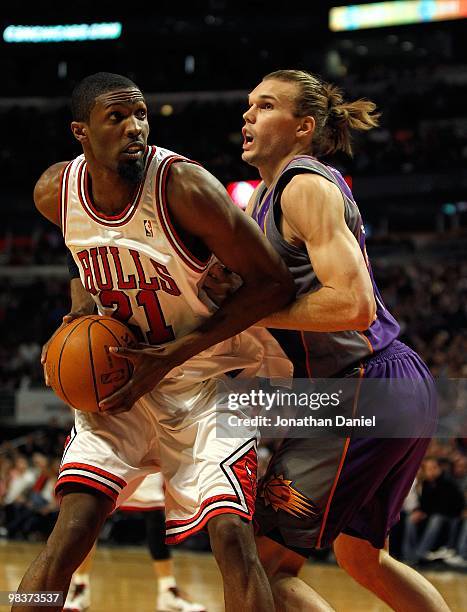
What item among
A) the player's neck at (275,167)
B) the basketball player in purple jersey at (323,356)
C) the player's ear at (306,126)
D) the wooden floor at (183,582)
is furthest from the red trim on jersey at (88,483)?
the wooden floor at (183,582)

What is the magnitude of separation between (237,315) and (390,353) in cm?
67

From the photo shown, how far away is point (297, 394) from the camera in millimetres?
3453

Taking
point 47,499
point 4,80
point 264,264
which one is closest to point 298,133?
point 264,264

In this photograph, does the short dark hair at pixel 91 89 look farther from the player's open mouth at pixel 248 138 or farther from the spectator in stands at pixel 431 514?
the spectator in stands at pixel 431 514

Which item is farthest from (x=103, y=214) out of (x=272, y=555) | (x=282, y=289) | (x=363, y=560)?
(x=363, y=560)

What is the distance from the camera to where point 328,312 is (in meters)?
3.08

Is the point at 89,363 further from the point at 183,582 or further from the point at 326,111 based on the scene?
the point at 183,582

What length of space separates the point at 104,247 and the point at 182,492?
871 mm

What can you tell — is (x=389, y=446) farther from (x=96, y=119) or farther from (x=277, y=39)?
(x=277, y=39)

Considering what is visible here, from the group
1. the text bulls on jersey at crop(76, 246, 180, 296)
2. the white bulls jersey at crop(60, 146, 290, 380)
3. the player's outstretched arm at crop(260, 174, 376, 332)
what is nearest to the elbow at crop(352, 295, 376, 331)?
the player's outstretched arm at crop(260, 174, 376, 332)

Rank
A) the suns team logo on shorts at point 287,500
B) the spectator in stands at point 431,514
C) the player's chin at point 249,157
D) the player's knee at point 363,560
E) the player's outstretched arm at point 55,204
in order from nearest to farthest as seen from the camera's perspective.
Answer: the suns team logo on shorts at point 287,500, the player's outstretched arm at point 55,204, the player's knee at point 363,560, the player's chin at point 249,157, the spectator in stands at point 431,514

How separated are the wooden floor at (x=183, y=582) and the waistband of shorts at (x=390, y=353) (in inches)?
112

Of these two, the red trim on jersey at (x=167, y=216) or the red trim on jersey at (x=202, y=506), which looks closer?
the red trim on jersey at (x=202, y=506)

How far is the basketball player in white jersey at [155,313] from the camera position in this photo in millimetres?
2990
